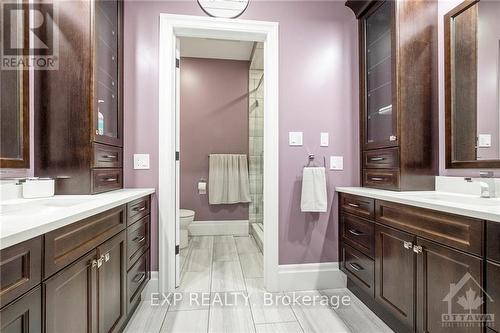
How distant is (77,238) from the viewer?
0.99 meters

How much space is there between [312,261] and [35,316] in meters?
1.89

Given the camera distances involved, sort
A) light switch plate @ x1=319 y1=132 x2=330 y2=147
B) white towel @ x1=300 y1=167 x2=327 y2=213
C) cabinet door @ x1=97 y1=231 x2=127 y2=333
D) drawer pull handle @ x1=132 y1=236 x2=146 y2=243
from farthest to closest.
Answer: light switch plate @ x1=319 y1=132 x2=330 y2=147
white towel @ x1=300 y1=167 x2=327 y2=213
drawer pull handle @ x1=132 y1=236 x2=146 y2=243
cabinet door @ x1=97 y1=231 x2=127 y2=333

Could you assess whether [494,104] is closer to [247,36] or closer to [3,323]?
[247,36]

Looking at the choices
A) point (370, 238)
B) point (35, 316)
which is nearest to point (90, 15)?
point (35, 316)

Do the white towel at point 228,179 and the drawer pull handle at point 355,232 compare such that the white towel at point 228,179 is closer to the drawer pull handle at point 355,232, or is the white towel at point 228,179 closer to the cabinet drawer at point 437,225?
the drawer pull handle at point 355,232

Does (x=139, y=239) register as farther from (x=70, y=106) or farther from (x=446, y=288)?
(x=446, y=288)

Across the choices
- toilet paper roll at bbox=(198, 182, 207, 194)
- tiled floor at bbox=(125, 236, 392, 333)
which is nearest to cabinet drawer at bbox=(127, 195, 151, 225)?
tiled floor at bbox=(125, 236, 392, 333)

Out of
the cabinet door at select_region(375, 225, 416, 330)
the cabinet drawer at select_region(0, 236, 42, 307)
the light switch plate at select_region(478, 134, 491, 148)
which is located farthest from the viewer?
the light switch plate at select_region(478, 134, 491, 148)

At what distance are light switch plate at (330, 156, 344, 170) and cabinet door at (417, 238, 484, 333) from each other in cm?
101

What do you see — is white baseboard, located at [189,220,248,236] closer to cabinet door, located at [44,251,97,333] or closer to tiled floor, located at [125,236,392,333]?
tiled floor, located at [125,236,392,333]

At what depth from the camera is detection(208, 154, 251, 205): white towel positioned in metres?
3.71

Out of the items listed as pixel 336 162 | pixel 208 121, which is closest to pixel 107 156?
pixel 336 162

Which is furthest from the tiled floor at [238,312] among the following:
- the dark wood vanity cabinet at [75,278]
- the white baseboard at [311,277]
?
the dark wood vanity cabinet at [75,278]

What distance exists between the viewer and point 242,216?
381cm
